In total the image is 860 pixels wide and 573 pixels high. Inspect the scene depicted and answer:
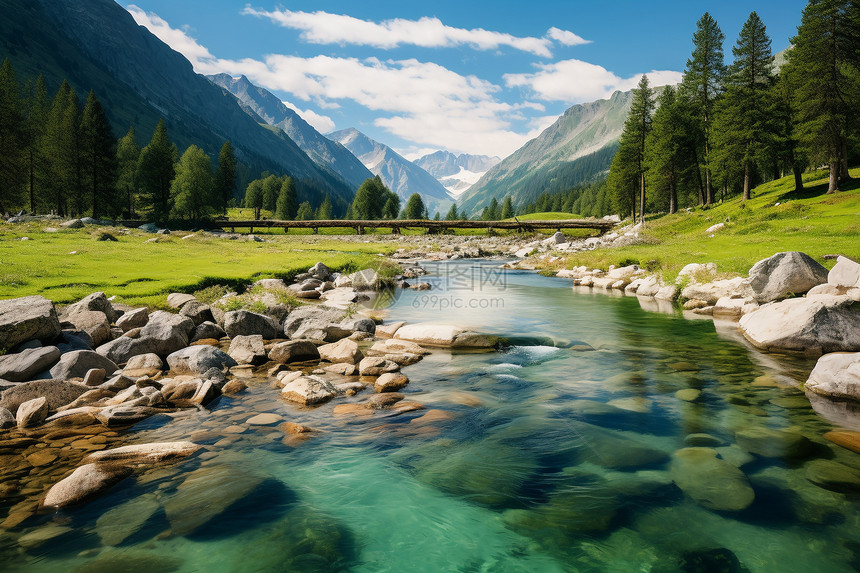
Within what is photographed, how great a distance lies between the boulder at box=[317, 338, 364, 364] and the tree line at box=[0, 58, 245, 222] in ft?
184

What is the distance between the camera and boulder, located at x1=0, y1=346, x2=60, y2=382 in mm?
8289

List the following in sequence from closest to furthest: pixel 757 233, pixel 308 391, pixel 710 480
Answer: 1. pixel 710 480
2. pixel 308 391
3. pixel 757 233

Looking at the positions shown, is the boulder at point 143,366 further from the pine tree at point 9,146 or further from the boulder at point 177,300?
the pine tree at point 9,146

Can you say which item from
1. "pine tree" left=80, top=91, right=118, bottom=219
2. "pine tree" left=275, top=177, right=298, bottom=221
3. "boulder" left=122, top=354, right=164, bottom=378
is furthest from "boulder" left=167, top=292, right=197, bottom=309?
"pine tree" left=275, top=177, right=298, bottom=221

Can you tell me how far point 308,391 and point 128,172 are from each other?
9483 centimetres

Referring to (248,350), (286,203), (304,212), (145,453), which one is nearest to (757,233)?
(248,350)

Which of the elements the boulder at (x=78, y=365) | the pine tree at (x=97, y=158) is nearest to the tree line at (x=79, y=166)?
the pine tree at (x=97, y=158)

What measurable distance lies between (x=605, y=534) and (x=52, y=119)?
3367 inches

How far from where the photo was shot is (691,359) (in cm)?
1205

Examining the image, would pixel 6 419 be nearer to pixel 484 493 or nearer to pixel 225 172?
pixel 484 493

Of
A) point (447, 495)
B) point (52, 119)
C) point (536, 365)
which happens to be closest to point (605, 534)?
point (447, 495)

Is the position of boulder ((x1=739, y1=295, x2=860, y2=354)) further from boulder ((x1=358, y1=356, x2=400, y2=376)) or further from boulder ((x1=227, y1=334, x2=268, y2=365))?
boulder ((x1=227, y1=334, x2=268, y2=365))

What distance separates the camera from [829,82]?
38969 mm

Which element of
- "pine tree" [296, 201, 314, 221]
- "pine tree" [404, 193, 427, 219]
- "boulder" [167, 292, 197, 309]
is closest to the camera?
"boulder" [167, 292, 197, 309]
